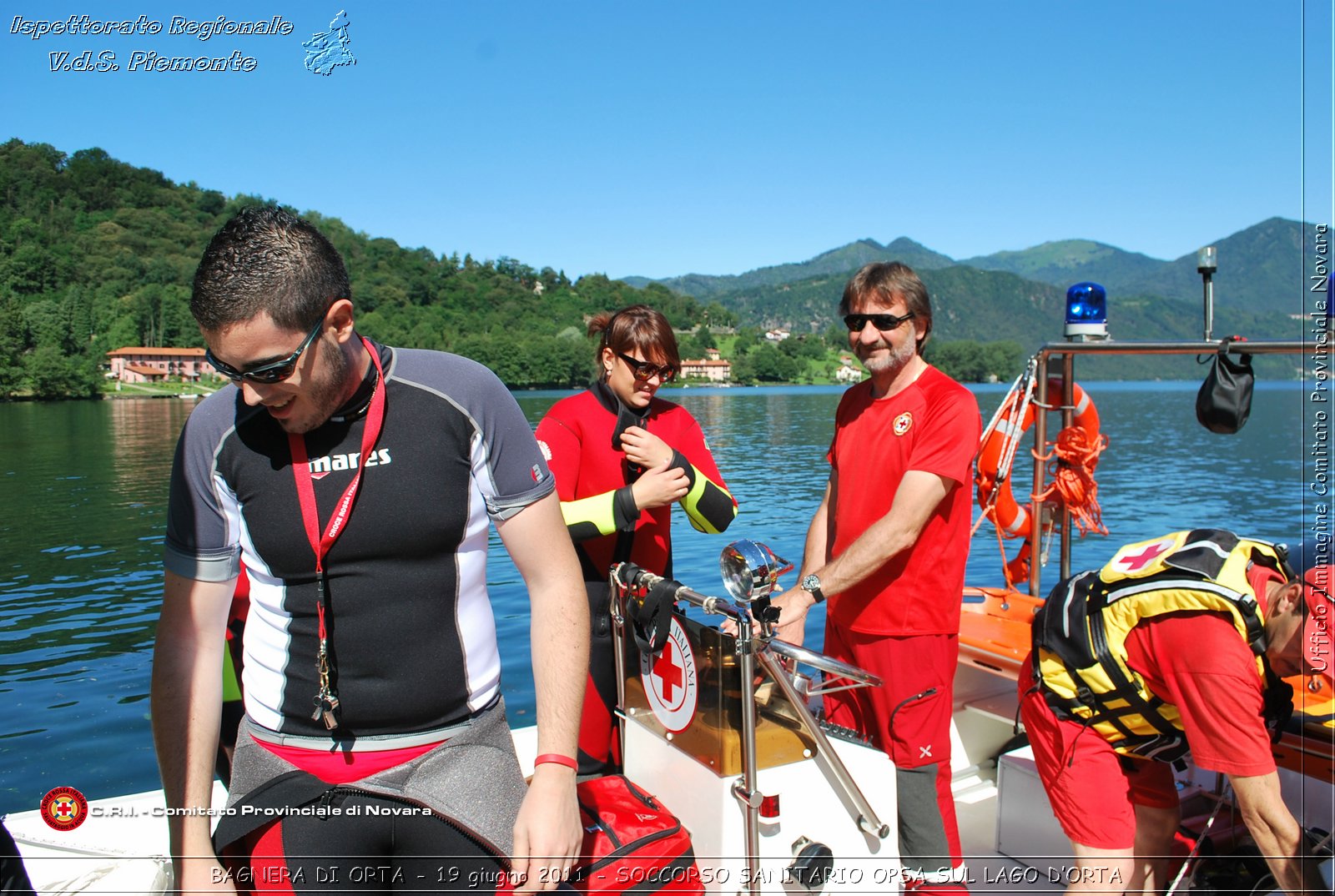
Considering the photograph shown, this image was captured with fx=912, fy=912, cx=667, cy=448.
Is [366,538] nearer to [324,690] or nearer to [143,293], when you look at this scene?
[324,690]

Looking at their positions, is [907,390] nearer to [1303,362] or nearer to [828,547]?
[828,547]

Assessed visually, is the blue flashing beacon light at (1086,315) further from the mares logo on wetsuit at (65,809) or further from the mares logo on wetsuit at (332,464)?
the mares logo on wetsuit at (65,809)

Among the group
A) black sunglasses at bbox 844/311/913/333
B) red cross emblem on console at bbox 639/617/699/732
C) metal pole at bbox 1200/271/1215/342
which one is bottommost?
red cross emblem on console at bbox 639/617/699/732

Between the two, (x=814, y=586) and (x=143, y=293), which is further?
(x=143, y=293)

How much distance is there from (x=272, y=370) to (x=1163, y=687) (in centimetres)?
215

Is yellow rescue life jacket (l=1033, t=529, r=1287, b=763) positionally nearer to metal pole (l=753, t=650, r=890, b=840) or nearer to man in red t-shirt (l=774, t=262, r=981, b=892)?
man in red t-shirt (l=774, t=262, r=981, b=892)

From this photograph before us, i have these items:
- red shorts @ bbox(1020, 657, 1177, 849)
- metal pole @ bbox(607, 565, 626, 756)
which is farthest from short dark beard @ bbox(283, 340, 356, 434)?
red shorts @ bbox(1020, 657, 1177, 849)

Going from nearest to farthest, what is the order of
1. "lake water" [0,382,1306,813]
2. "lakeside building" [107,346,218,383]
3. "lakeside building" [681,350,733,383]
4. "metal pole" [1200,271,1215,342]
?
"metal pole" [1200,271,1215,342], "lake water" [0,382,1306,813], "lakeside building" [107,346,218,383], "lakeside building" [681,350,733,383]

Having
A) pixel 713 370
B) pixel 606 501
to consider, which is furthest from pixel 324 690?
pixel 713 370

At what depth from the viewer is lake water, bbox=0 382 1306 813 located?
7.16 metres

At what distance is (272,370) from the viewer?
1.35m

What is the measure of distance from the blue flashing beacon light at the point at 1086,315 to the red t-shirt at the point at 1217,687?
167 centimetres

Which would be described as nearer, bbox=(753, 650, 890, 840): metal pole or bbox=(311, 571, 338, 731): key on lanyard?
bbox=(311, 571, 338, 731): key on lanyard

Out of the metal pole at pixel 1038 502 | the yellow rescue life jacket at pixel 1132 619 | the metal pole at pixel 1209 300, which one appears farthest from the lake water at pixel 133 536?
the metal pole at pixel 1038 502
